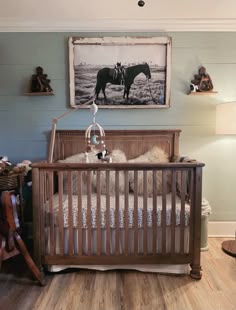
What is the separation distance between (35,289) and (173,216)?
3.74 feet

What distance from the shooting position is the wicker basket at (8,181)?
233 cm

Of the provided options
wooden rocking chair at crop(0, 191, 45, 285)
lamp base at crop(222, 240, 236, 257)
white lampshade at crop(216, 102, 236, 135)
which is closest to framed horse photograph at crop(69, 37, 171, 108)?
white lampshade at crop(216, 102, 236, 135)

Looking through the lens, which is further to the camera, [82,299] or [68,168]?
[68,168]

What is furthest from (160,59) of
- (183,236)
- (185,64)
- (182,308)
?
(182,308)

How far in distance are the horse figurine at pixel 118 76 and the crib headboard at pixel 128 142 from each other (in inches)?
18.5

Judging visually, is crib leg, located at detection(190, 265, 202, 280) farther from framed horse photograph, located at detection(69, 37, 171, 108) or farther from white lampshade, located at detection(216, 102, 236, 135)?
framed horse photograph, located at detection(69, 37, 171, 108)

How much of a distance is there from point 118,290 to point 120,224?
18.3 inches

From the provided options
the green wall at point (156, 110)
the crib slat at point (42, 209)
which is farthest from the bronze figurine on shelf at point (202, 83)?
the crib slat at point (42, 209)

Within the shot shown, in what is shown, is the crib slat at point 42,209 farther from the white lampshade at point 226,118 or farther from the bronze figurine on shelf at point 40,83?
the white lampshade at point 226,118

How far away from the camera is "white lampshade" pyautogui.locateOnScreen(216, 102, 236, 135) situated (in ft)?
9.07

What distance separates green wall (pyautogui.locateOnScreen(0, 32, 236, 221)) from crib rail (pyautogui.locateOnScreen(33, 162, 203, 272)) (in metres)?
0.97

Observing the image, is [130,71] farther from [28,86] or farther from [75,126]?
[28,86]

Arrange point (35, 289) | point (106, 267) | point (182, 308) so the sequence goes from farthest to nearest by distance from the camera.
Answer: point (106, 267), point (35, 289), point (182, 308)

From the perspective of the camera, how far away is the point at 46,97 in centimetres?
311
